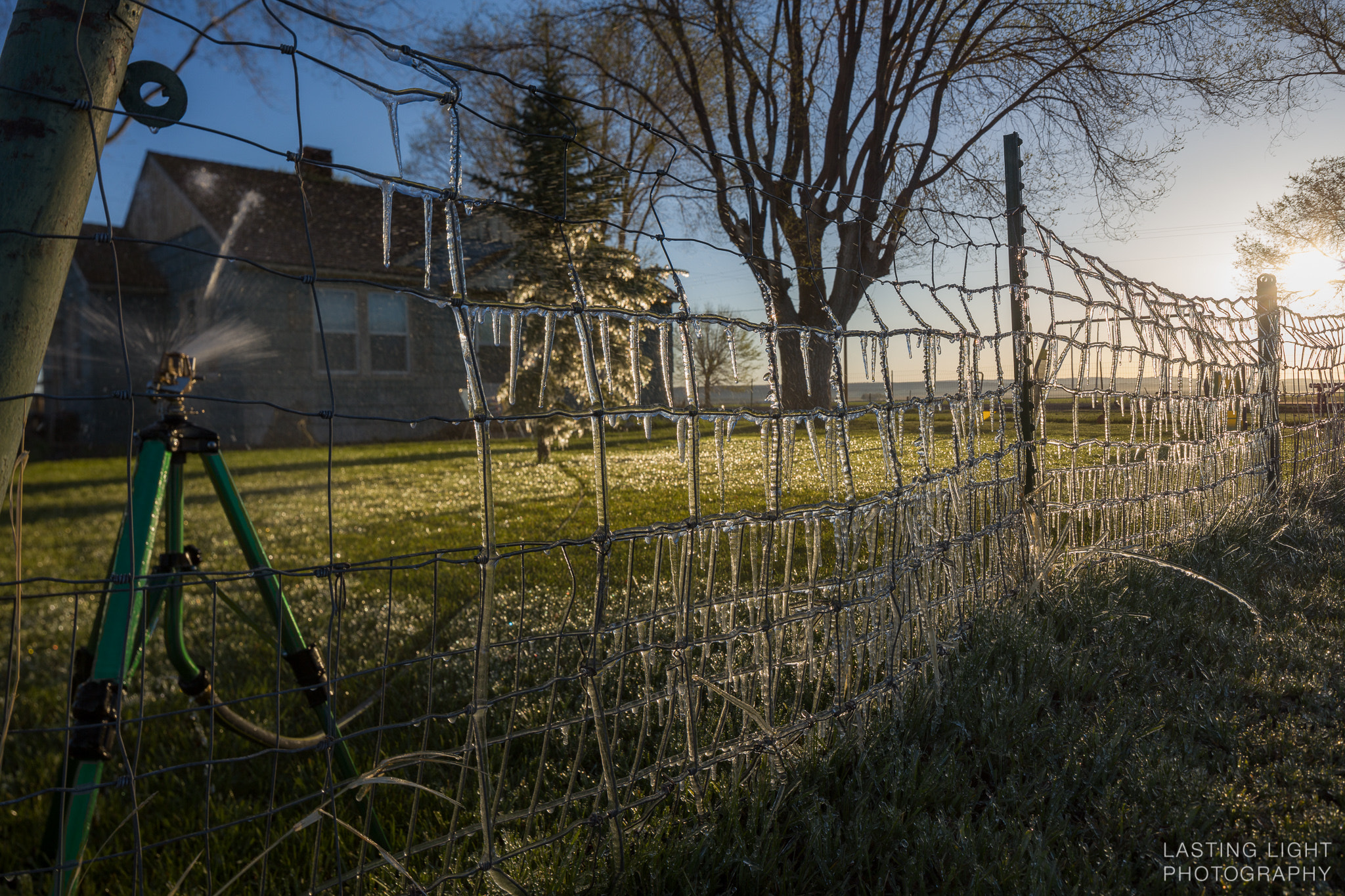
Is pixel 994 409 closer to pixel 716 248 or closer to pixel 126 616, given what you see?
pixel 716 248

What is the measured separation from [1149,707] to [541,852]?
70.3 inches

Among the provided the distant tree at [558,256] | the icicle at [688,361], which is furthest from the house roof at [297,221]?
the icicle at [688,361]

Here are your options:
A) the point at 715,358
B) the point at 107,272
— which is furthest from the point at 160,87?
the point at 715,358

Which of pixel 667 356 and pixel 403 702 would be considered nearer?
pixel 667 356

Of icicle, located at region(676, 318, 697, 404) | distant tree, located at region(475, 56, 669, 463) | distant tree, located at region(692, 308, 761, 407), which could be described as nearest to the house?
distant tree, located at region(475, 56, 669, 463)

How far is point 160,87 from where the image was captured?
115cm

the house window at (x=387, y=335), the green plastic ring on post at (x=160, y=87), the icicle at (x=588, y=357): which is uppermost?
the house window at (x=387, y=335)

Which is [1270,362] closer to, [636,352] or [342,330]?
[636,352]

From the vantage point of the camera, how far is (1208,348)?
4512 millimetres

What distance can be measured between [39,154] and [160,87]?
0.20 meters

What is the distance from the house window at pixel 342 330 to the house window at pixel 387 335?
257mm

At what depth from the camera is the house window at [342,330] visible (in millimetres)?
13469

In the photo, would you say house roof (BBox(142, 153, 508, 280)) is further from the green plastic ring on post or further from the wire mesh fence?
the green plastic ring on post

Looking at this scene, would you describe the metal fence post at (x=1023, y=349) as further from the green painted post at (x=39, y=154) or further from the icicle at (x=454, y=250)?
the green painted post at (x=39, y=154)
